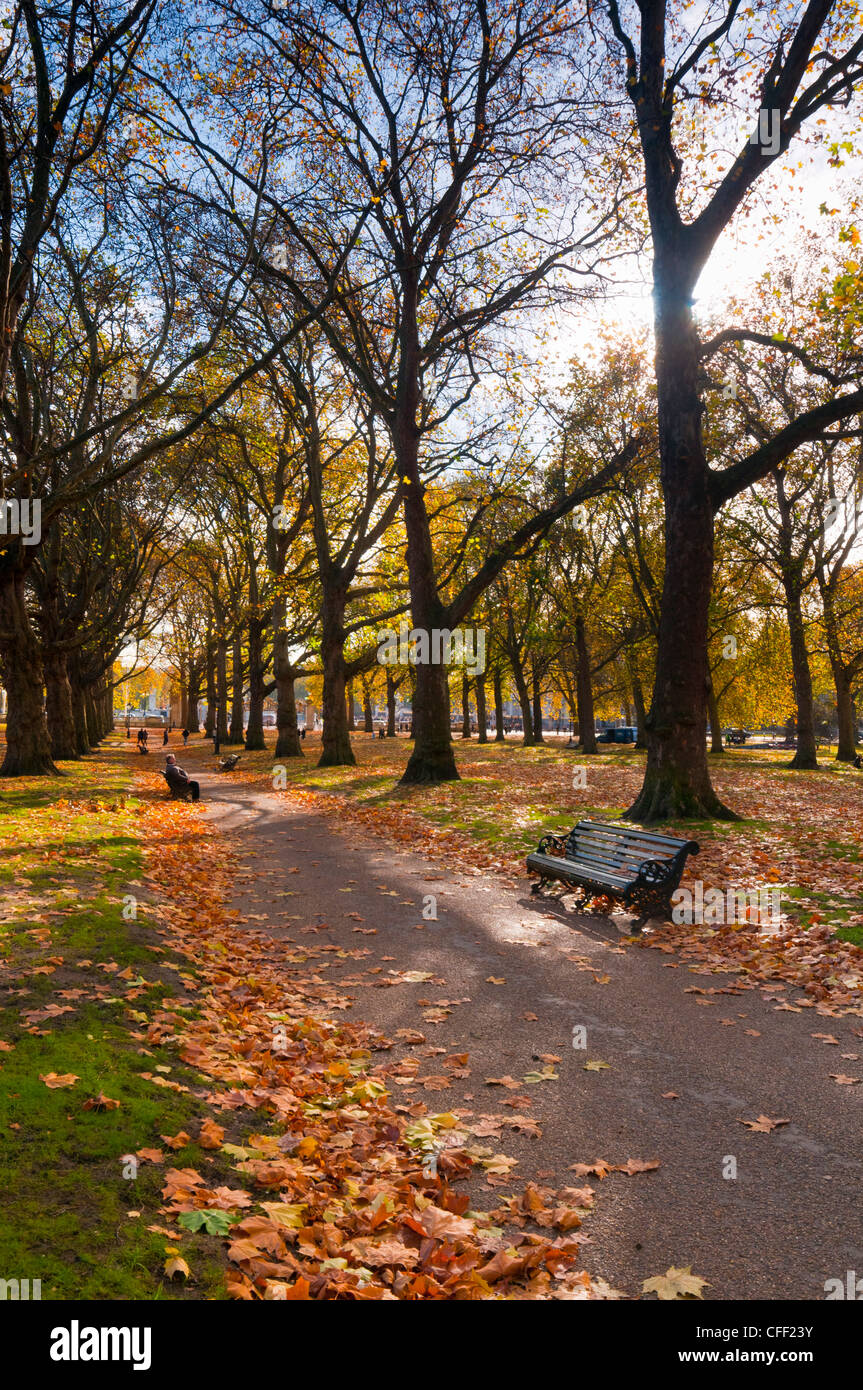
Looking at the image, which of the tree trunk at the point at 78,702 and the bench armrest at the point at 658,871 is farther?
the tree trunk at the point at 78,702

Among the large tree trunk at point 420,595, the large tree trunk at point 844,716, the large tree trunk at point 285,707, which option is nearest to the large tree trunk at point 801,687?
the large tree trunk at point 844,716

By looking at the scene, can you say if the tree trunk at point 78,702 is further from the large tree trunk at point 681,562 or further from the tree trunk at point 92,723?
the large tree trunk at point 681,562

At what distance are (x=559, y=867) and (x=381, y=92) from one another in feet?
53.2

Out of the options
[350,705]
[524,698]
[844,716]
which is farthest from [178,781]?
[350,705]

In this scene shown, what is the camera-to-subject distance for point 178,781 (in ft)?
62.2

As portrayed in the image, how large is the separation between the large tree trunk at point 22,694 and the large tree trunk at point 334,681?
9494 millimetres

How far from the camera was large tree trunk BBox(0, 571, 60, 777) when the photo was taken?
19609 mm

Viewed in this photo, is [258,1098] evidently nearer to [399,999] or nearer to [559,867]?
[399,999]

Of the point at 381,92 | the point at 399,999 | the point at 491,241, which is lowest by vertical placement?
the point at 399,999

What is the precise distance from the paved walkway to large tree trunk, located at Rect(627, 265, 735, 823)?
15.6ft

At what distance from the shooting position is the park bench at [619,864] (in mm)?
7938

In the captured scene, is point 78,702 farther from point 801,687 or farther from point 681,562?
point 801,687

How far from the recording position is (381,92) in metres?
16.2

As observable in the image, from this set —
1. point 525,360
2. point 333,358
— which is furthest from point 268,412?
point 525,360
